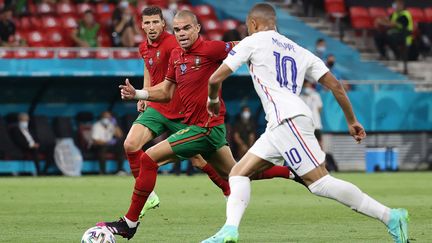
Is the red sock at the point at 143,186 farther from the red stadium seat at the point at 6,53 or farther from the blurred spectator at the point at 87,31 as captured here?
the blurred spectator at the point at 87,31

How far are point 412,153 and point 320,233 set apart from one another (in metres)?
18.1

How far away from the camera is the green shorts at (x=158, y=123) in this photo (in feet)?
43.8

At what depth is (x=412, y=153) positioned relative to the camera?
2956 cm

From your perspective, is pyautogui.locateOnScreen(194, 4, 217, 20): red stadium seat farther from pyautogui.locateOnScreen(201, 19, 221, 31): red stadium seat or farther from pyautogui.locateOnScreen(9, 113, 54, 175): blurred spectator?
pyautogui.locateOnScreen(9, 113, 54, 175): blurred spectator

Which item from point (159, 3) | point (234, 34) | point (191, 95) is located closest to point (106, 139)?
point (234, 34)

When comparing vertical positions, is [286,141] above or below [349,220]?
above

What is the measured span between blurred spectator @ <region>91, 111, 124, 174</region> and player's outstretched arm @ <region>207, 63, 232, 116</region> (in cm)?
1698

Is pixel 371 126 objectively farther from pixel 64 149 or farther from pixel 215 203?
pixel 215 203

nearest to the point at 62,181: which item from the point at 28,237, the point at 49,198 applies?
the point at 49,198

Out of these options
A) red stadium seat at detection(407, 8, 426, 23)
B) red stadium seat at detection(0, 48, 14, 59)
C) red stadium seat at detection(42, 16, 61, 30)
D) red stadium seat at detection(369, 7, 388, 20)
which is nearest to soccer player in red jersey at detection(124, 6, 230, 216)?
red stadium seat at detection(0, 48, 14, 59)

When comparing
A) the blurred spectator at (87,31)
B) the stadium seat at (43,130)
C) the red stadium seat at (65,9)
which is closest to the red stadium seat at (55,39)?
the blurred spectator at (87,31)

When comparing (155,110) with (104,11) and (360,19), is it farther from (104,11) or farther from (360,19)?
(360,19)

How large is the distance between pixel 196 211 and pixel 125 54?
11.8 m

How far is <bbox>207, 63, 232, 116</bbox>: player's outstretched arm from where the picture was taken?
31.7ft
